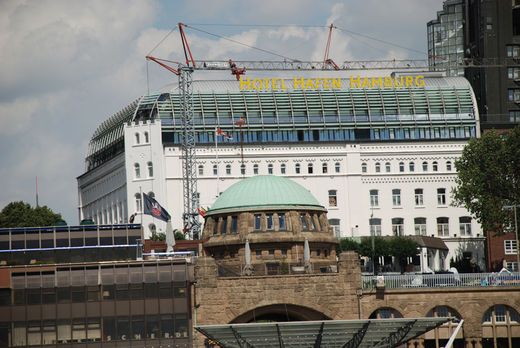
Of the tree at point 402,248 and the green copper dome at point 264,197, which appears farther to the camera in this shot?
the tree at point 402,248

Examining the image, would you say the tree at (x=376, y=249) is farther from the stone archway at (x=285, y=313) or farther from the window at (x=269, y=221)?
the stone archway at (x=285, y=313)

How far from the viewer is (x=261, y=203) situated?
123812mm

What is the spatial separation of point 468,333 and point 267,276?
Result: 18751 mm

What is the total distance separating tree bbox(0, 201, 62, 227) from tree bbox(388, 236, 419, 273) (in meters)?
47.8

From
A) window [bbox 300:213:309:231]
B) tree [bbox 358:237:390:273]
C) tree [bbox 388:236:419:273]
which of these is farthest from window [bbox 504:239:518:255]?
window [bbox 300:213:309:231]

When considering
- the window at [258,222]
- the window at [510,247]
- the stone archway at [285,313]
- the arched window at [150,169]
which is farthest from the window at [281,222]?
the arched window at [150,169]

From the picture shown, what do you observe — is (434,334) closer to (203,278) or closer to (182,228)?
(203,278)

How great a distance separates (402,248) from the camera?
173875 millimetres

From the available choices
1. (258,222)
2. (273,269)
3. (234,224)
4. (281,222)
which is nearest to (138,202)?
(234,224)

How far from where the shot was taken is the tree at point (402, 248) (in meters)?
174

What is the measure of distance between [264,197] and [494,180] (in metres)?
Answer: 48.8

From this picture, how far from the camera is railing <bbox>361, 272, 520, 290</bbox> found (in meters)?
112

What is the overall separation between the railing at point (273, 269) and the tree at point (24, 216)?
203ft

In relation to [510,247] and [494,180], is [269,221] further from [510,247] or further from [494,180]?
[510,247]
